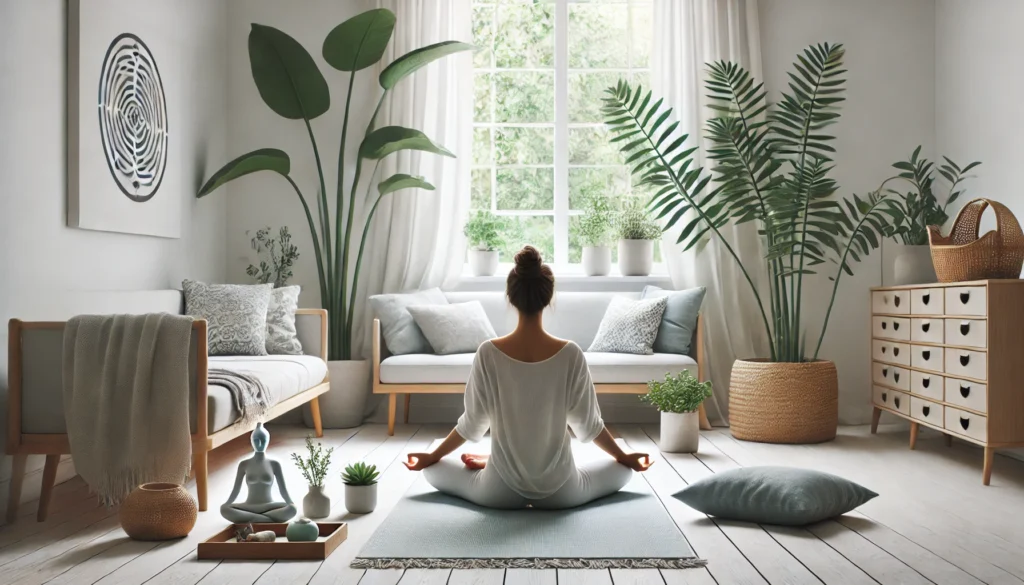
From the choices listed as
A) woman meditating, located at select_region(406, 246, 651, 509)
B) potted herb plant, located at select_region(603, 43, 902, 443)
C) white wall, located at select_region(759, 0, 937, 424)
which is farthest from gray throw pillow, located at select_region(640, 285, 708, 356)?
woman meditating, located at select_region(406, 246, 651, 509)

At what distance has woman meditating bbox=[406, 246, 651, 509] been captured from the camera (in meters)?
2.75

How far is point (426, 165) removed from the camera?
17.9 feet

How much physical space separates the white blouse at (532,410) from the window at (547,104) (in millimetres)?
2926

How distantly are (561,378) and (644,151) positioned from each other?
241 centimetres

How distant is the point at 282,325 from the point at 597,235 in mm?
2023

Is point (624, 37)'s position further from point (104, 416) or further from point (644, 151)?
point (104, 416)

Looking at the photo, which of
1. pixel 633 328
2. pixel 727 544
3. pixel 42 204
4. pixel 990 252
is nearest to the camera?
pixel 727 544

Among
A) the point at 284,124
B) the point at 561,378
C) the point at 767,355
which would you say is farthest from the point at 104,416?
the point at 767,355

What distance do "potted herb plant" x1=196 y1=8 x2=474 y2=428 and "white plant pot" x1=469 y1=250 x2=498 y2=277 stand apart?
0.53 metres

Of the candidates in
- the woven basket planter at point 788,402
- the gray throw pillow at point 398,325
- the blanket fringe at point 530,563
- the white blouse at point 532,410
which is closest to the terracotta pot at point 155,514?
the blanket fringe at point 530,563

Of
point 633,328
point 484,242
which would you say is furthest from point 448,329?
point 633,328

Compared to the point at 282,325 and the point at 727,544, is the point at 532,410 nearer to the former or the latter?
the point at 727,544

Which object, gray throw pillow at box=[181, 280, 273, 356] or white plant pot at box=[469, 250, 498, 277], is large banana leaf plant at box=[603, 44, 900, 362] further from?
gray throw pillow at box=[181, 280, 273, 356]

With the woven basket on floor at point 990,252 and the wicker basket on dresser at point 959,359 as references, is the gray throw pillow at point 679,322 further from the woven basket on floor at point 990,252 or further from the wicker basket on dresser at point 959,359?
the woven basket on floor at point 990,252
